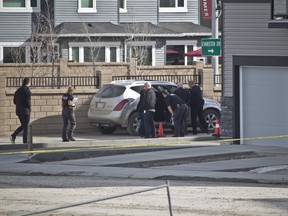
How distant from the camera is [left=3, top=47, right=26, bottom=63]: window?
46.4m

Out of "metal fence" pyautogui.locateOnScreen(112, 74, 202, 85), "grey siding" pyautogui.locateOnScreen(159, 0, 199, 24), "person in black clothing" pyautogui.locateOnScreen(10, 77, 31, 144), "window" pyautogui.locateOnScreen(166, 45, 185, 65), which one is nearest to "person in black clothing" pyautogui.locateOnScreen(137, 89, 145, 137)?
"person in black clothing" pyautogui.locateOnScreen(10, 77, 31, 144)

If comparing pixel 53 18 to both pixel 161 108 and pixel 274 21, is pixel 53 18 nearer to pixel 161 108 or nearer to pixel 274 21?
A: pixel 161 108

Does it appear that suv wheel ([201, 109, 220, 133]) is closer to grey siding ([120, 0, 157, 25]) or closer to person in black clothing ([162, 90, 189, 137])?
person in black clothing ([162, 90, 189, 137])

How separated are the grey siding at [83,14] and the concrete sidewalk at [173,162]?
2029 cm

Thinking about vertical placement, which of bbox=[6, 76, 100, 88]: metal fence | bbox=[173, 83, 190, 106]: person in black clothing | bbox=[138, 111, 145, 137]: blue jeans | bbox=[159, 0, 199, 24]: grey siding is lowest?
bbox=[138, 111, 145, 137]: blue jeans

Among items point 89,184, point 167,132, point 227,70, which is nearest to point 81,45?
point 167,132

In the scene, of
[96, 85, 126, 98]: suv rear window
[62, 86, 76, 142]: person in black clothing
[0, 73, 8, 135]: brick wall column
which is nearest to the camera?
[62, 86, 76, 142]: person in black clothing

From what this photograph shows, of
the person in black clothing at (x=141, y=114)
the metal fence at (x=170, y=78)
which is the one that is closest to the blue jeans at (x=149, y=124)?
the person in black clothing at (x=141, y=114)

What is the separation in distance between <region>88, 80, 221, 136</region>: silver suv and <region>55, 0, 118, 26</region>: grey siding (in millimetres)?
17906

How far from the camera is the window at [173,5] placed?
5231cm

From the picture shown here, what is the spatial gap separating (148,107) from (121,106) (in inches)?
70.1

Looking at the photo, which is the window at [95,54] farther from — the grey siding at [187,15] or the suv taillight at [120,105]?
the suv taillight at [120,105]

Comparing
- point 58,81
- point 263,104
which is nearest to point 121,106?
point 58,81

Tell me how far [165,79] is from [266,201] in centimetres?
1908
